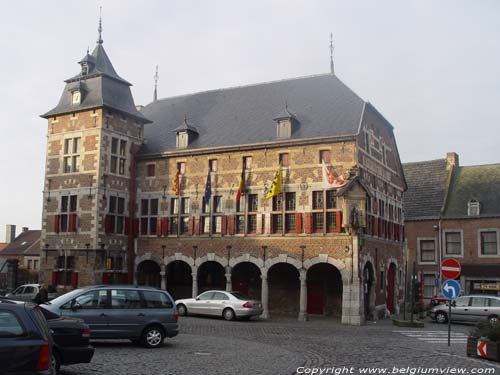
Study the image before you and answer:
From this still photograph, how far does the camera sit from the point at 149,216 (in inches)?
1154

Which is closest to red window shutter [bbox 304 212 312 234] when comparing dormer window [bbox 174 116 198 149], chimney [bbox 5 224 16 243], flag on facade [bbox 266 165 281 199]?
flag on facade [bbox 266 165 281 199]

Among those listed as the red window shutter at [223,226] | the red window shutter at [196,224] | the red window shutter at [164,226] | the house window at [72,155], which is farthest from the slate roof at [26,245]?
the red window shutter at [223,226]

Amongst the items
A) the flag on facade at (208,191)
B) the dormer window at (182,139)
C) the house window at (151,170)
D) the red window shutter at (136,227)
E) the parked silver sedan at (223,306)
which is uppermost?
the dormer window at (182,139)

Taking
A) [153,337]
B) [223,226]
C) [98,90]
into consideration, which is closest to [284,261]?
[223,226]

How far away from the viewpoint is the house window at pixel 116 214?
2817cm

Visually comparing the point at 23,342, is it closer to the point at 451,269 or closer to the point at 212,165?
the point at 451,269

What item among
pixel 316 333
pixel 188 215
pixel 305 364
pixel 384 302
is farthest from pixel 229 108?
pixel 305 364

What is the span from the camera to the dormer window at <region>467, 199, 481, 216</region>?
3444cm

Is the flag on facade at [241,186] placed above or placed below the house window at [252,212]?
above

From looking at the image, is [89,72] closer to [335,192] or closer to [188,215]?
[188,215]

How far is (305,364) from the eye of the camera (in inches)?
475

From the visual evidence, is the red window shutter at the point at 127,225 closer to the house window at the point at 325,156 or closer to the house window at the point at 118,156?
the house window at the point at 118,156

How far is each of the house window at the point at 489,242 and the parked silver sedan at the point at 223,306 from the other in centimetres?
1685

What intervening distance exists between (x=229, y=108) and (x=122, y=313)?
19256 mm
